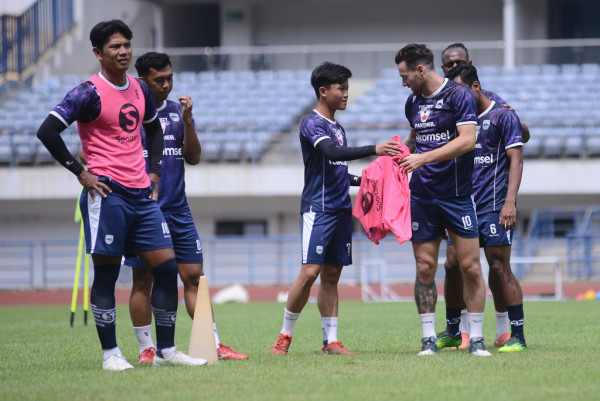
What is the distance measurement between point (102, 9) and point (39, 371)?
96.4ft

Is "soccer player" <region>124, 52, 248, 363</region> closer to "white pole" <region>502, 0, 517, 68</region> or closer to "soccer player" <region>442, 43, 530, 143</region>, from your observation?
"soccer player" <region>442, 43, 530, 143</region>

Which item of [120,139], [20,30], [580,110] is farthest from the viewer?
[20,30]

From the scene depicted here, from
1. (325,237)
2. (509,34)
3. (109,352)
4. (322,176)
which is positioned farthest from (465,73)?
(509,34)

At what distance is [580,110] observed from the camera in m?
24.8

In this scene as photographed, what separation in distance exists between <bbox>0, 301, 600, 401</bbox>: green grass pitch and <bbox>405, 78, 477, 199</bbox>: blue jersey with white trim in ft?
4.25

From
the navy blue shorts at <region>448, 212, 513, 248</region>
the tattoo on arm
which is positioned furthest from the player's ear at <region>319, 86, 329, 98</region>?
the tattoo on arm

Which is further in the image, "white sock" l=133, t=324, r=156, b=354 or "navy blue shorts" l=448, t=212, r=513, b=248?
"navy blue shorts" l=448, t=212, r=513, b=248

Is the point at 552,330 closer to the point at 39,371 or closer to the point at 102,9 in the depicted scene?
the point at 39,371

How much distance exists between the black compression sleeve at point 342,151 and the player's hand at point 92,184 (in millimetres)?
1743

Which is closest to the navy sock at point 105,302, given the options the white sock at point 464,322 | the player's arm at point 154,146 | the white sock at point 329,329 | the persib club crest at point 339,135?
the player's arm at point 154,146

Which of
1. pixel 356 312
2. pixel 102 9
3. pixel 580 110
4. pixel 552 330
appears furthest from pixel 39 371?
pixel 102 9

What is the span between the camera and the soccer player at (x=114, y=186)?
633 cm

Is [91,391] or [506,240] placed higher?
[506,240]

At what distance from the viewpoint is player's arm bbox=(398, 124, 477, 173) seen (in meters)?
6.91
